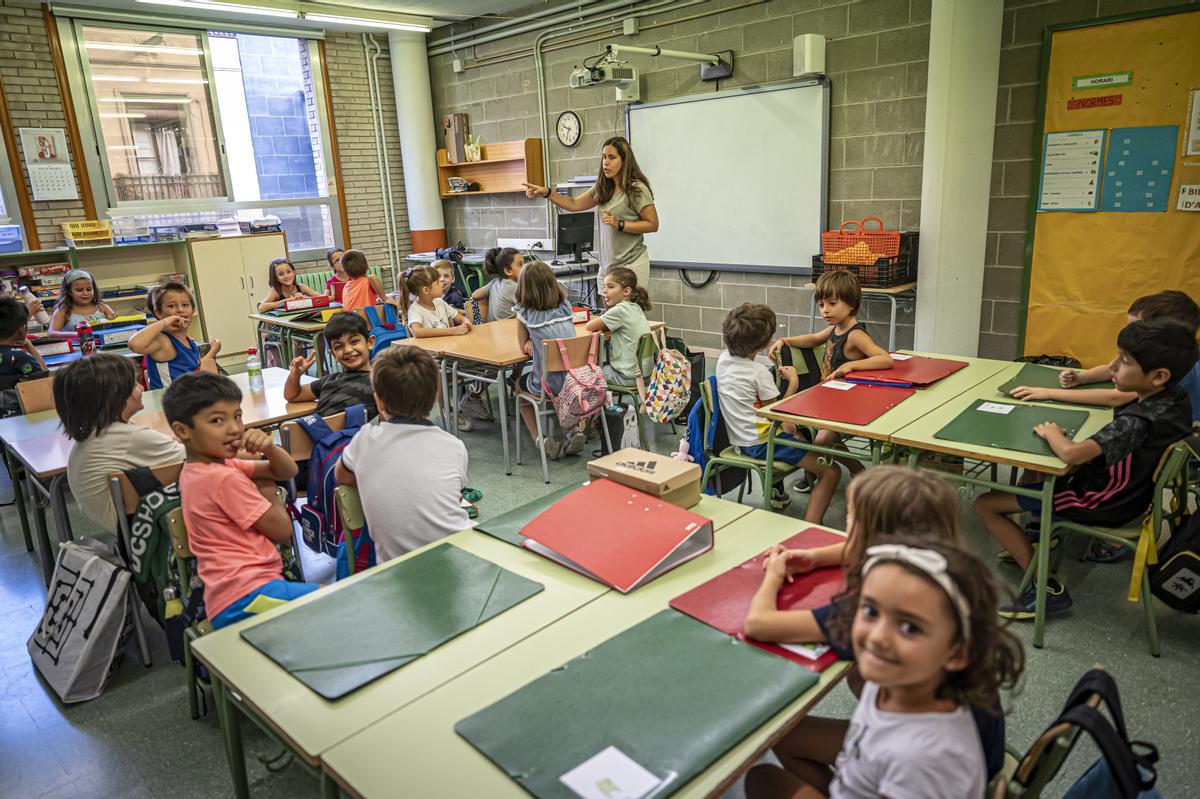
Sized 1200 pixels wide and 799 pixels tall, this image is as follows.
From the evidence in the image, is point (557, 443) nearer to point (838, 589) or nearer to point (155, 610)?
point (155, 610)

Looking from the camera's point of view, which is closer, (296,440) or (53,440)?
(296,440)

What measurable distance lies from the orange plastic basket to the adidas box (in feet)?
11.1

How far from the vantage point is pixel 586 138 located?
7.50 meters

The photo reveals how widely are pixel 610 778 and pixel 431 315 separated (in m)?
4.21

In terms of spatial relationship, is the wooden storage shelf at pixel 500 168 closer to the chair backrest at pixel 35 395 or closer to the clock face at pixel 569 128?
the clock face at pixel 569 128

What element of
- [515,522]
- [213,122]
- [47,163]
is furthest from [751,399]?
[213,122]

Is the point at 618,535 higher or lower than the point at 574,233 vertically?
lower

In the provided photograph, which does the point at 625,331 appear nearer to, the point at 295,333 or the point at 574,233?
the point at 574,233

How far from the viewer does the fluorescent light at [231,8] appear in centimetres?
628

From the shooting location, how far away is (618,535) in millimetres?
1818

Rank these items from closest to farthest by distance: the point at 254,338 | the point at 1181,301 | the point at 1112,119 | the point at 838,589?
the point at 838,589 → the point at 1181,301 → the point at 1112,119 → the point at 254,338

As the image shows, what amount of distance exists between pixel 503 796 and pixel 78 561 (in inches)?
83.6

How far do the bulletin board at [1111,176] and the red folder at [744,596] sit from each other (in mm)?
4096

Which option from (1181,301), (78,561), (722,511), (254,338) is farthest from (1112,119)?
(254,338)
